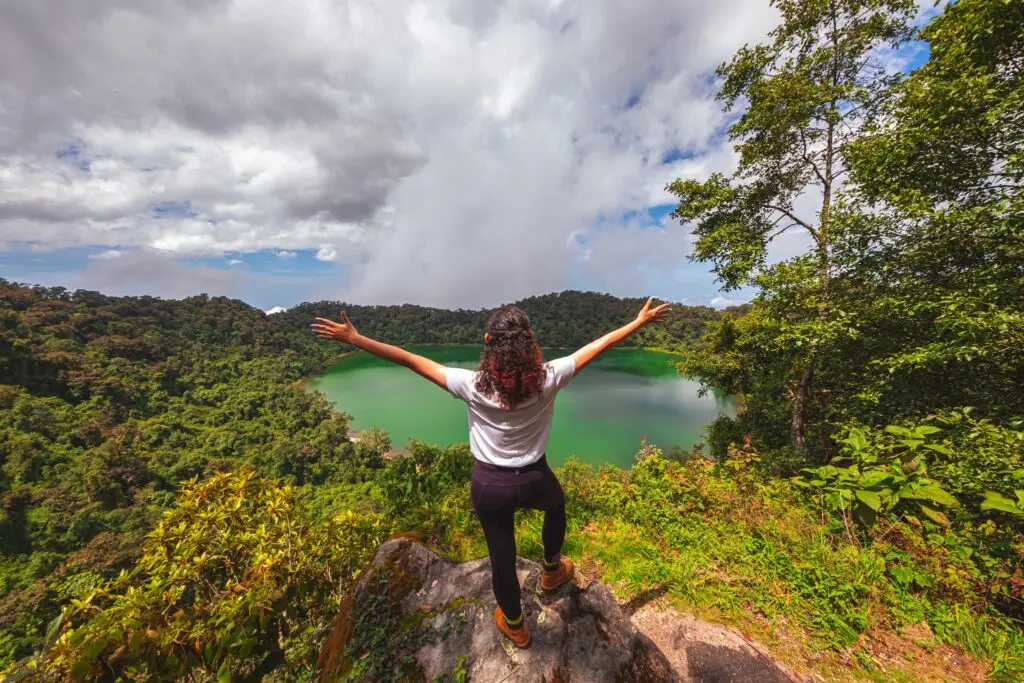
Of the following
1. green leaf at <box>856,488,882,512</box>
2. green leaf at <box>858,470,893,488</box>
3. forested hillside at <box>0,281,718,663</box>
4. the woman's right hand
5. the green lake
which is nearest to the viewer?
the woman's right hand

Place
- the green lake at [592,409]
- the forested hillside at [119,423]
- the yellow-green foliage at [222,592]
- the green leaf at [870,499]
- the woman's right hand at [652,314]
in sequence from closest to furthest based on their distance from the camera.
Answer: the yellow-green foliage at [222,592] < the woman's right hand at [652,314] < the green leaf at [870,499] < the forested hillside at [119,423] < the green lake at [592,409]

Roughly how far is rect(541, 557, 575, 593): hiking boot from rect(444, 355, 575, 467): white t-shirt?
3.23ft

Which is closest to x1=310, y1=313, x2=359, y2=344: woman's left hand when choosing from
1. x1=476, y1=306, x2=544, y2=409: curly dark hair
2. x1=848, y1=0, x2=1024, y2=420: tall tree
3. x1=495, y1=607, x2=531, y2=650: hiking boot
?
x1=476, y1=306, x2=544, y2=409: curly dark hair

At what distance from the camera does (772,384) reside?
9602 mm

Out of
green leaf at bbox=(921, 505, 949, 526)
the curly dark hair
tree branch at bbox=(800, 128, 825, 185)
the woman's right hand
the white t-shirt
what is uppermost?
tree branch at bbox=(800, 128, 825, 185)

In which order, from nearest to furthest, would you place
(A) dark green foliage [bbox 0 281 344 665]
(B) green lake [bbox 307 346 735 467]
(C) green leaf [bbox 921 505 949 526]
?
(C) green leaf [bbox 921 505 949 526] < (A) dark green foliage [bbox 0 281 344 665] < (B) green lake [bbox 307 346 735 467]

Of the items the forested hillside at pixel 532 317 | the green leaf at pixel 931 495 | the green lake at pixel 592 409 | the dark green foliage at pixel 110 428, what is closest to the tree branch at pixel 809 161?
the green leaf at pixel 931 495

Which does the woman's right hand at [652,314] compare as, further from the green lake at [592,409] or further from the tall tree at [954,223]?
the green lake at [592,409]

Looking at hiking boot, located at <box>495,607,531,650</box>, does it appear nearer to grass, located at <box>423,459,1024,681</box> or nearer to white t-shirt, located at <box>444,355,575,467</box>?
white t-shirt, located at <box>444,355,575,467</box>

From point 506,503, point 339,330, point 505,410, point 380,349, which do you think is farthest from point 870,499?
point 339,330

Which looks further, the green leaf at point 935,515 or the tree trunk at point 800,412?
the tree trunk at point 800,412

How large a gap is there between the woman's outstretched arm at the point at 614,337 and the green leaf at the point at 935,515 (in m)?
2.92

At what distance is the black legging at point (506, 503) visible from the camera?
6.14ft

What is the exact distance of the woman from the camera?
1768 mm
